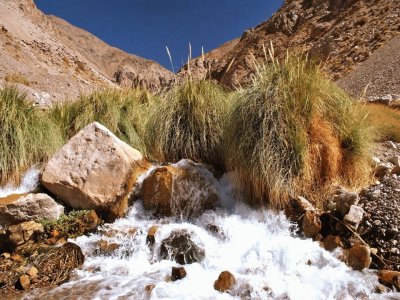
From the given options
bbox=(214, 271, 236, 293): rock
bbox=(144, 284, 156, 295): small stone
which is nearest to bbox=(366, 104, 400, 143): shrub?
bbox=(214, 271, 236, 293): rock

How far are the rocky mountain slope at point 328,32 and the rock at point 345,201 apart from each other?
32.1ft

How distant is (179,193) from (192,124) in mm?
1104

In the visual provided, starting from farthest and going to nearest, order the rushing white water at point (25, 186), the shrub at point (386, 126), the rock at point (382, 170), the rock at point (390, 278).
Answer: the shrub at point (386, 126), the rushing white water at point (25, 186), the rock at point (382, 170), the rock at point (390, 278)

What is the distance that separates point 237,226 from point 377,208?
4.93 ft

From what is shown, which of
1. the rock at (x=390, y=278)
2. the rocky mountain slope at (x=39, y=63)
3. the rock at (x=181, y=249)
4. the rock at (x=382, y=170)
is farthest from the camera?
the rocky mountain slope at (x=39, y=63)

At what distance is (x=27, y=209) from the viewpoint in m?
4.59

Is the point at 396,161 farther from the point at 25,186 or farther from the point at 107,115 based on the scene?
the point at 25,186

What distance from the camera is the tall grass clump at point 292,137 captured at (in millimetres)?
4043

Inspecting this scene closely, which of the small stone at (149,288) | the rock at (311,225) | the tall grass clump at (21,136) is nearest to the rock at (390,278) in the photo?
the rock at (311,225)

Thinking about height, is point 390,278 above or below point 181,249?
below

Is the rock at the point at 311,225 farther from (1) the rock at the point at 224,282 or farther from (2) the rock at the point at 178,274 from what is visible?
(2) the rock at the point at 178,274

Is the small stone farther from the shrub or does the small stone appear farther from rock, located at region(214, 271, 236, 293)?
the shrub

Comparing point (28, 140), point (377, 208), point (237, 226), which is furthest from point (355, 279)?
point (28, 140)

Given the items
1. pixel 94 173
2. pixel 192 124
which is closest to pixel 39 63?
pixel 94 173
